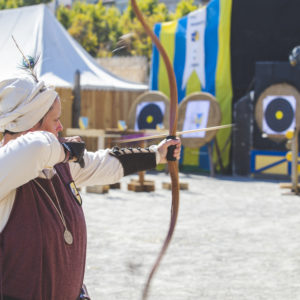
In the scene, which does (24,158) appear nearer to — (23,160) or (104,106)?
(23,160)

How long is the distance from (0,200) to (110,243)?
278 cm

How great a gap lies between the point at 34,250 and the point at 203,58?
8.05 m

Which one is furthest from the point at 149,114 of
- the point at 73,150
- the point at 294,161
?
the point at 73,150

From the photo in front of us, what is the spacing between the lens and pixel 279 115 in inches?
320

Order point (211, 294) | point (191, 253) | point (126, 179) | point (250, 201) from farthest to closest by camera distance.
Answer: point (126, 179) < point (250, 201) < point (191, 253) < point (211, 294)

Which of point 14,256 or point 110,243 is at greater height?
point 14,256

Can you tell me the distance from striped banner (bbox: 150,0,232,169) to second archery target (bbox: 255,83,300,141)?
0.66 m

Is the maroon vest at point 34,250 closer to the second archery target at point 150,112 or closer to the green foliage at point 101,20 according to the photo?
the second archery target at point 150,112

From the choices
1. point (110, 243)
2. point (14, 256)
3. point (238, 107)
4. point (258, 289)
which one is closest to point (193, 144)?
point (238, 107)

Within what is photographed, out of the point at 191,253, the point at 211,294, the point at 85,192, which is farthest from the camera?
the point at 85,192

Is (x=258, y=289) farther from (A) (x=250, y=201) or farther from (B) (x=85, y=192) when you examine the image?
(B) (x=85, y=192)

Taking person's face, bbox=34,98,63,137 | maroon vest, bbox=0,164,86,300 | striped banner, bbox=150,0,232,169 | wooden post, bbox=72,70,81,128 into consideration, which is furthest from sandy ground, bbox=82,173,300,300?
wooden post, bbox=72,70,81,128

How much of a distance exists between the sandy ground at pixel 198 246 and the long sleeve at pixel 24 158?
1750mm

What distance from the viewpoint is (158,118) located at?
30.7ft
